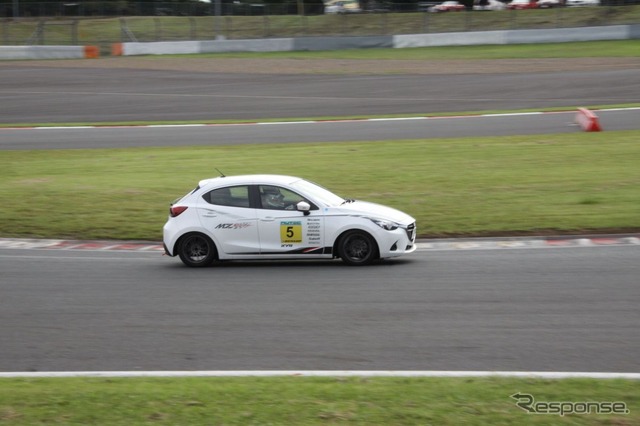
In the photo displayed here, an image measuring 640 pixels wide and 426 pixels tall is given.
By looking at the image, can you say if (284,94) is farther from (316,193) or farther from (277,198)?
(277,198)

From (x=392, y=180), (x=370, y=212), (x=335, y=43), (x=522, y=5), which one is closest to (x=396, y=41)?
(x=335, y=43)

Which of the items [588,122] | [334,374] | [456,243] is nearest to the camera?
[334,374]

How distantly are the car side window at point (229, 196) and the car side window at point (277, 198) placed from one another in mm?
262

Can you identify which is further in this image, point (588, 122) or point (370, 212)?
point (588, 122)

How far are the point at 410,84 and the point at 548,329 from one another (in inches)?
1164

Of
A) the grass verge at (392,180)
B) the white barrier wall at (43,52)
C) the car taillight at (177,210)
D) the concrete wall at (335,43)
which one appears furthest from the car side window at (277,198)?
the white barrier wall at (43,52)

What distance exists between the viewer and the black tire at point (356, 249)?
1351 cm

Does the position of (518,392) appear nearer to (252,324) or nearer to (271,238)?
(252,324)

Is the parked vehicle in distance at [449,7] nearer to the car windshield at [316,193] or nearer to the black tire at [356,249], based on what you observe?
the car windshield at [316,193]

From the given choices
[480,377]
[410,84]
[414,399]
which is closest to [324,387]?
[414,399]

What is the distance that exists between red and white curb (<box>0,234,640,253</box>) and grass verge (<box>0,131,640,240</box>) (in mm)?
369

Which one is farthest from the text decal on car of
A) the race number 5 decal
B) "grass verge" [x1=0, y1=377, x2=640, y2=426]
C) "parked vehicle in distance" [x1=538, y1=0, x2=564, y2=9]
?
"parked vehicle in distance" [x1=538, y1=0, x2=564, y2=9]

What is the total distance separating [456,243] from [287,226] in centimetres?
324

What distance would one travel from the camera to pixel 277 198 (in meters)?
14.0
